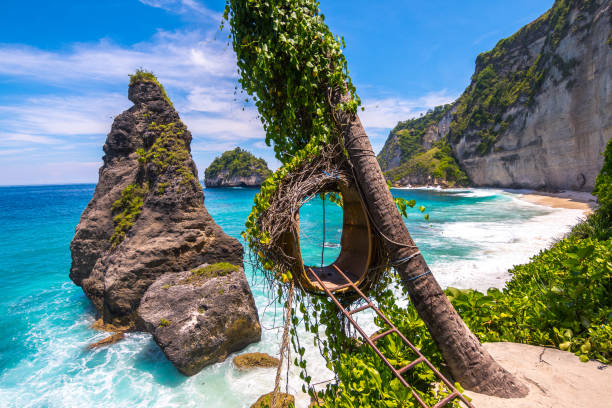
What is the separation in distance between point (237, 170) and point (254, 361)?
12032cm

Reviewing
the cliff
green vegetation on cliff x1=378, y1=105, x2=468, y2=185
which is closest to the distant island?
green vegetation on cliff x1=378, y1=105, x2=468, y2=185

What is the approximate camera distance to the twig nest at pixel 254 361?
764 cm

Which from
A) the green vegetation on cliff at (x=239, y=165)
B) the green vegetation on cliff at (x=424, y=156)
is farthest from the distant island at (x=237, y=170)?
the green vegetation on cliff at (x=424, y=156)

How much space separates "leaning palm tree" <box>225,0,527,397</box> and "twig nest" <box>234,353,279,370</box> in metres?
5.92

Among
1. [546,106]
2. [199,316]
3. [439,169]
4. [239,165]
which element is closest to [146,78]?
[199,316]

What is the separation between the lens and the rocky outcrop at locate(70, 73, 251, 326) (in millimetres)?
9484

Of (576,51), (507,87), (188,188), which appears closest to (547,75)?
(576,51)

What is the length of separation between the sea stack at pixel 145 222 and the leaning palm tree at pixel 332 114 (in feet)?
21.3

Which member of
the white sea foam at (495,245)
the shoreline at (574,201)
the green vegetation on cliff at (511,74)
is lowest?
the white sea foam at (495,245)

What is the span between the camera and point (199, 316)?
7.73 m

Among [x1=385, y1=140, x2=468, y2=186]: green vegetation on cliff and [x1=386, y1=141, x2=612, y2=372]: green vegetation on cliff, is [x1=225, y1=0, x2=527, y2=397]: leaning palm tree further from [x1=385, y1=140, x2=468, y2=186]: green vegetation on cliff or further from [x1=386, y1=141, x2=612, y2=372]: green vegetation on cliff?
[x1=385, y1=140, x2=468, y2=186]: green vegetation on cliff

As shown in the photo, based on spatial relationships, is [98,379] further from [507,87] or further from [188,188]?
[507,87]

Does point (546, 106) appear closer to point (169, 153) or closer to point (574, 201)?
point (574, 201)

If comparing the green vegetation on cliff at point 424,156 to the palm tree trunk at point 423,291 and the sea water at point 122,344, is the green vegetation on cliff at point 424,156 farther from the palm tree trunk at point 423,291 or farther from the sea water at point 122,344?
the palm tree trunk at point 423,291
